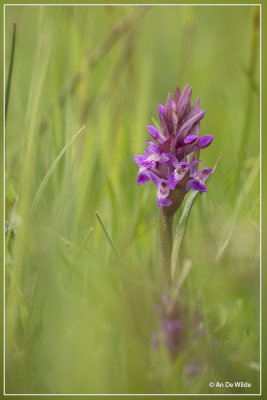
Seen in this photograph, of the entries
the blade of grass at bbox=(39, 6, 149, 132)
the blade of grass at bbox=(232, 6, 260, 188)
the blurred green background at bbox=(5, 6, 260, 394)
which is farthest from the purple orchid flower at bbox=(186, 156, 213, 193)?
the blade of grass at bbox=(39, 6, 149, 132)

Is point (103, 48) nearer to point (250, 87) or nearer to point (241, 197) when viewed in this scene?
point (250, 87)

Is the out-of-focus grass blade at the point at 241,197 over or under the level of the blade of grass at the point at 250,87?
under

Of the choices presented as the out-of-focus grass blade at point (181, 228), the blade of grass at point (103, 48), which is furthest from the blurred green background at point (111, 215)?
Answer: the out-of-focus grass blade at point (181, 228)

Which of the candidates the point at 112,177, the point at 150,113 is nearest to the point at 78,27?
the point at 150,113

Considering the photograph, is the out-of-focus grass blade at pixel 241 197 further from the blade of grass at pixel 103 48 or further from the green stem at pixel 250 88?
the blade of grass at pixel 103 48

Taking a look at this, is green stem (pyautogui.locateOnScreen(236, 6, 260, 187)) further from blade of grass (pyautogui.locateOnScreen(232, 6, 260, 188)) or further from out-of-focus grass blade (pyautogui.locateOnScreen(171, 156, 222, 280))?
out-of-focus grass blade (pyautogui.locateOnScreen(171, 156, 222, 280))

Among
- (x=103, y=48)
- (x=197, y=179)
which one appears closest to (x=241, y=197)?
(x=197, y=179)
